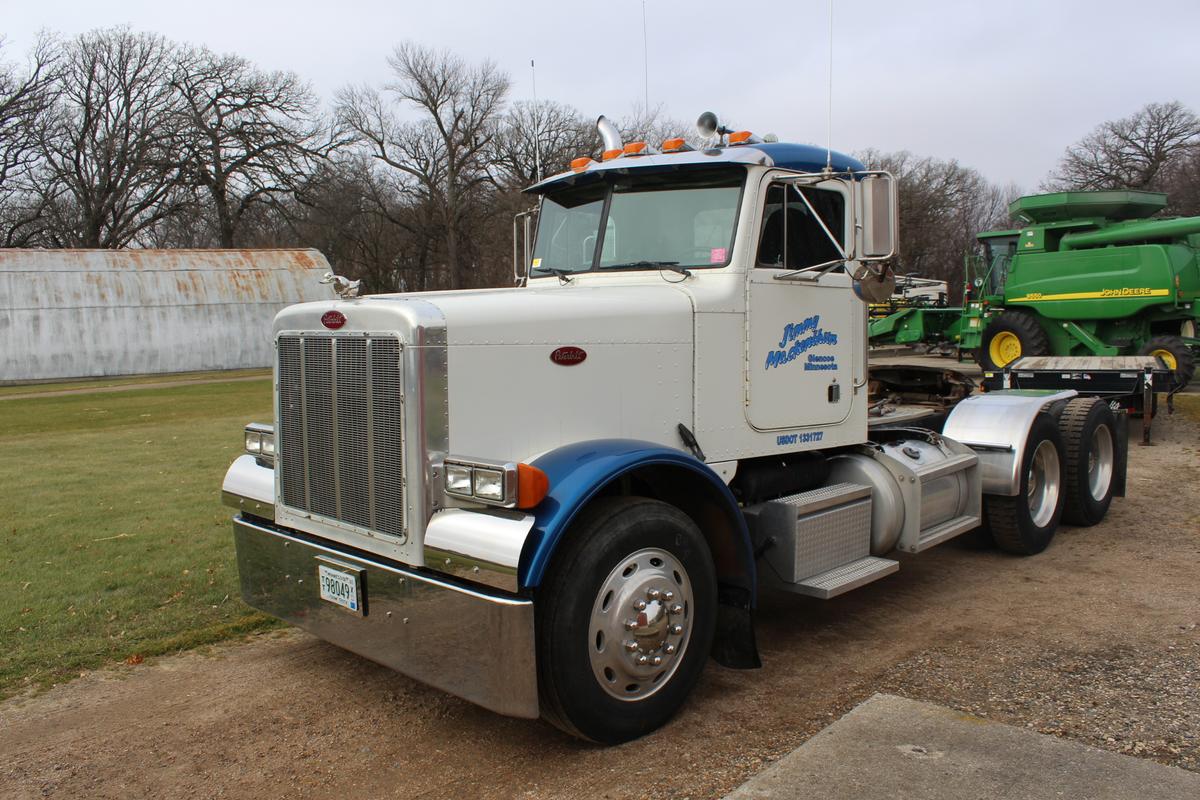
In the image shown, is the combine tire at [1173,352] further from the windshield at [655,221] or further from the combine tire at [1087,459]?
the windshield at [655,221]

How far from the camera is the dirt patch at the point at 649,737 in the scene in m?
3.58

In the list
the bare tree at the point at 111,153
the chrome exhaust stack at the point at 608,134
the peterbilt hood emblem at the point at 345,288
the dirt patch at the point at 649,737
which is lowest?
the dirt patch at the point at 649,737

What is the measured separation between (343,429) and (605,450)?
3.71 feet

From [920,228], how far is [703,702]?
49829 mm

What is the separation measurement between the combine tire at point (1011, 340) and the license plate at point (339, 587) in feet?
56.3

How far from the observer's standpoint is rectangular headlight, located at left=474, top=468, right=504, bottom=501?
11.2ft

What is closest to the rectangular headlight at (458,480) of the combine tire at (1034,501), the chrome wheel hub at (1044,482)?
the combine tire at (1034,501)

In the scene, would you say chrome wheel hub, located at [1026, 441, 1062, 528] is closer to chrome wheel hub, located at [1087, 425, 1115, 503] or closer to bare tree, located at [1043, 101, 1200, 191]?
chrome wheel hub, located at [1087, 425, 1115, 503]

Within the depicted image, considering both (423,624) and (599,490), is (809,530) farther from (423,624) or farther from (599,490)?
(423,624)

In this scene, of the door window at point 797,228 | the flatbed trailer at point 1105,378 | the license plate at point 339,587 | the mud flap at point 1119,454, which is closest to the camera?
the license plate at point 339,587

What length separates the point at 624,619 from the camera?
12.1 ft

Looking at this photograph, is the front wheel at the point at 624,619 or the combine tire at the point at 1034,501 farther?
the combine tire at the point at 1034,501

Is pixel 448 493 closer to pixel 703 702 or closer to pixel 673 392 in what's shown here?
pixel 673 392

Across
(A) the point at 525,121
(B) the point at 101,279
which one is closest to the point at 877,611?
(B) the point at 101,279
